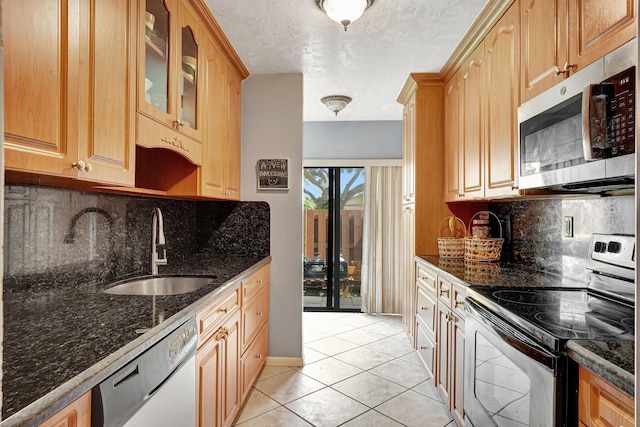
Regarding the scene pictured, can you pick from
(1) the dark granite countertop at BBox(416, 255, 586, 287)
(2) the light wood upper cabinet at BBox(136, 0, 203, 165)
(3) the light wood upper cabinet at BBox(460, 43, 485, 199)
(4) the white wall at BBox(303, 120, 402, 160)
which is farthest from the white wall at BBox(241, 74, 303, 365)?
(4) the white wall at BBox(303, 120, 402, 160)

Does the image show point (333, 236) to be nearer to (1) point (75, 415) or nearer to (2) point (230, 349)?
(2) point (230, 349)

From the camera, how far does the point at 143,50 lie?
1.59 metres

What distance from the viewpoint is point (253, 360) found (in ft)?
8.63

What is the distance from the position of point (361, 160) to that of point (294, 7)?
8.59 feet

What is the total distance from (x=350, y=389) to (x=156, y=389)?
184cm

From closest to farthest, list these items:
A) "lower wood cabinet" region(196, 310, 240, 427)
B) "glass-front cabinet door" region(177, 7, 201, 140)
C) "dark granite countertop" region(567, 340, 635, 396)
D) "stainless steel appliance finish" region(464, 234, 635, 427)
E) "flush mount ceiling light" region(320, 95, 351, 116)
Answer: "dark granite countertop" region(567, 340, 635, 396) < "stainless steel appliance finish" region(464, 234, 635, 427) < "lower wood cabinet" region(196, 310, 240, 427) < "glass-front cabinet door" region(177, 7, 201, 140) < "flush mount ceiling light" region(320, 95, 351, 116)

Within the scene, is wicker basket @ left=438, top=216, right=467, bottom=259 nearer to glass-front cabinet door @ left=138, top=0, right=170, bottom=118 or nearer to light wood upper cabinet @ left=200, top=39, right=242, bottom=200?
light wood upper cabinet @ left=200, top=39, right=242, bottom=200

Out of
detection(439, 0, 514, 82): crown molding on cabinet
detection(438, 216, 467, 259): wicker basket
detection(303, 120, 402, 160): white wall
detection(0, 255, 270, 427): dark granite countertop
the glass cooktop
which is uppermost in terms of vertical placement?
detection(439, 0, 514, 82): crown molding on cabinet

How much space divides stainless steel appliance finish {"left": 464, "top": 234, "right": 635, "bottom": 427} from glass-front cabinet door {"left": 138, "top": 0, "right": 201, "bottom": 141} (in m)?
1.69

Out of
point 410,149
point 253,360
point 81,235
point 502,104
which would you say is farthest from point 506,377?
point 410,149

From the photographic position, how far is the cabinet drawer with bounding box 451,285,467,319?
195 cm

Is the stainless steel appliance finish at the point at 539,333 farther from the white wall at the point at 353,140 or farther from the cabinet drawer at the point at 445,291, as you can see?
the white wall at the point at 353,140

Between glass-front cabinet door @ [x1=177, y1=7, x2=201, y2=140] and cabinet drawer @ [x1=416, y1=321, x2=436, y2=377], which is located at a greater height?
glass-front cabinet door @ [x1=177, y1=7, x2=201, y2=140]

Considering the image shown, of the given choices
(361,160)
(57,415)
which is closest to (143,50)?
(57,415)
